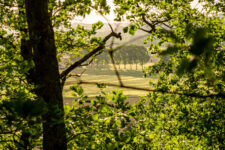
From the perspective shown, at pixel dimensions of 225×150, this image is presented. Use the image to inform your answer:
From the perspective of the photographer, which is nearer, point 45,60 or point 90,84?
point 90,84

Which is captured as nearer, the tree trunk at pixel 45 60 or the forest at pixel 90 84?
the forest at pixel 90 84

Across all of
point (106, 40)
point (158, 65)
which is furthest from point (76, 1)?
point (158, 65)

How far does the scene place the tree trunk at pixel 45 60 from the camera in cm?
364

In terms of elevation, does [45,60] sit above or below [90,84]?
above

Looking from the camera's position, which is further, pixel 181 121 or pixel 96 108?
pixel 181 121

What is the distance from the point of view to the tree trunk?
3.64 meters

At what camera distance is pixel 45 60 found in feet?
12.3

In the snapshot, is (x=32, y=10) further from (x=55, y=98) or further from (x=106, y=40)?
(x=106, y=40)

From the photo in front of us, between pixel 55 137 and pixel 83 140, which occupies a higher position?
Result: pixel 55 137

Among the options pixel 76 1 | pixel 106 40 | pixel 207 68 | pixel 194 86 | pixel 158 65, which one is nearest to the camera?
pixel 207 68

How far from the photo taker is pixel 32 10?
362 centimetres

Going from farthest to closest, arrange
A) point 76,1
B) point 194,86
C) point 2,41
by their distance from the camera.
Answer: point 194,86
point 76,1
point 2,41

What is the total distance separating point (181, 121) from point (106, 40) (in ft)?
22.8

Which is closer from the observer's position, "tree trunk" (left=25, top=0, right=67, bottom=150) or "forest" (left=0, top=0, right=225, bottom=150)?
"forest" (left=0, top=0, right=225, bottom=150)
